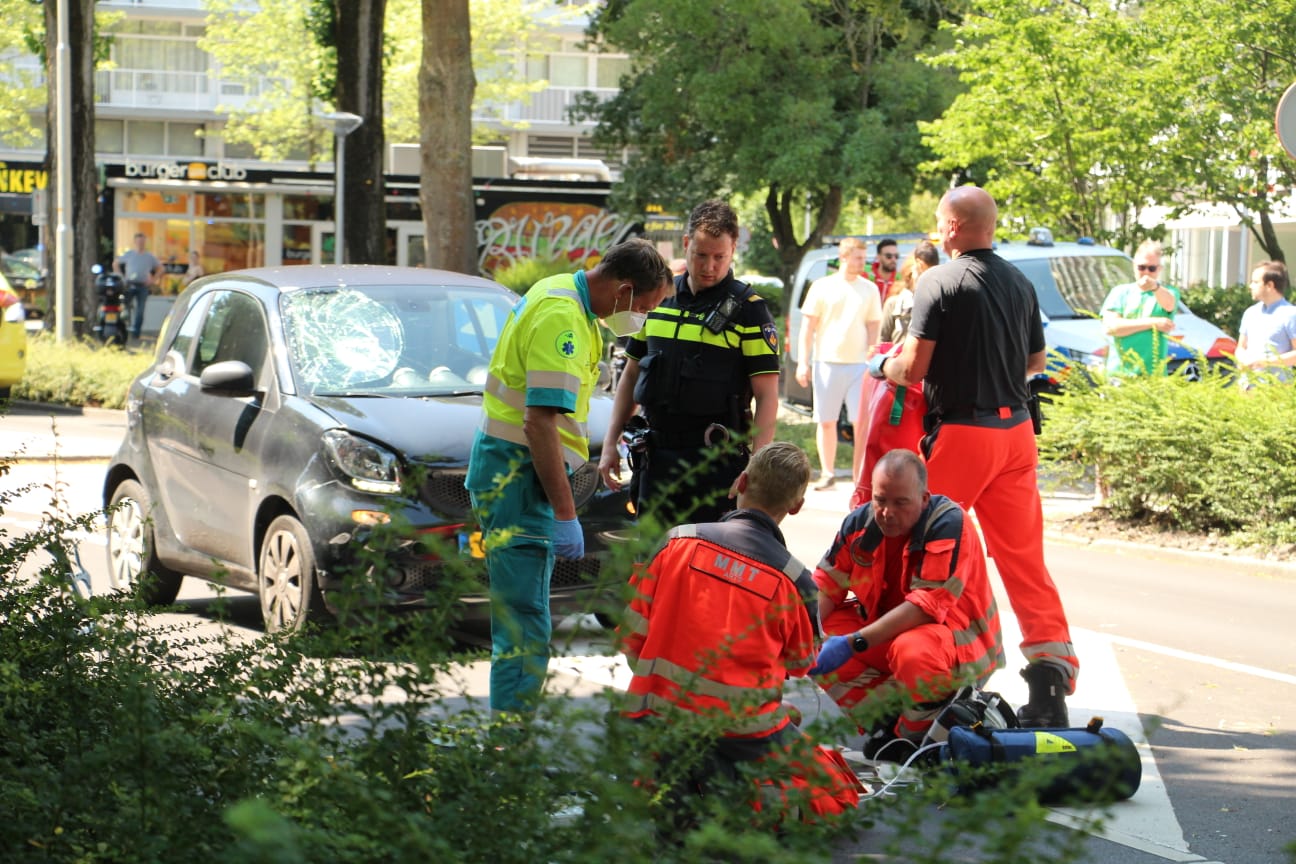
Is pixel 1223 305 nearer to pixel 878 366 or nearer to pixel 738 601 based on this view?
pixel 878 366

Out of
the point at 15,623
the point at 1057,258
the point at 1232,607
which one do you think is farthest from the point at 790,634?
the point at 1057,258

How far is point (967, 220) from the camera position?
269 inches

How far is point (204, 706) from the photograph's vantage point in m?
4.00

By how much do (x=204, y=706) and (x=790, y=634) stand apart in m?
1.74

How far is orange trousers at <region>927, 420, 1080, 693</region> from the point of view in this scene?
21.8 feet

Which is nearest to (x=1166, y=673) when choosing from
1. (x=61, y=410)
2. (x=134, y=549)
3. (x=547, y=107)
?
(x=134, y=549)

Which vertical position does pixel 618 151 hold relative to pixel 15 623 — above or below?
above

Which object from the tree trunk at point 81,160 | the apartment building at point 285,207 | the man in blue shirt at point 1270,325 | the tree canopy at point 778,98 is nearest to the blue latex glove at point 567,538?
the man in blue shirt at point 1270,325

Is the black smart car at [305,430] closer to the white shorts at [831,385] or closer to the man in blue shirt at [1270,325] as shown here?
the white shorts at [831,385]

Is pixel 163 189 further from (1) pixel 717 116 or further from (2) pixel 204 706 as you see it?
(2) pixel 204 706

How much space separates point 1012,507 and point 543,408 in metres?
2.18

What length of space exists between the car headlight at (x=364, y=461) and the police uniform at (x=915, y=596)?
224 centimetres

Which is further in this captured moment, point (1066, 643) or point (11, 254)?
point (11, 254)

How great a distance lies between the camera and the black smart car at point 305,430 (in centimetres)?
775
